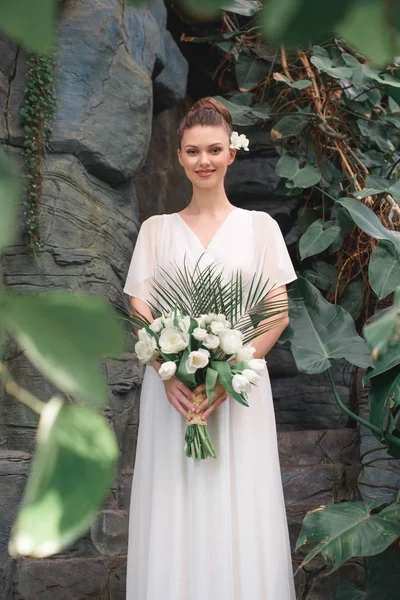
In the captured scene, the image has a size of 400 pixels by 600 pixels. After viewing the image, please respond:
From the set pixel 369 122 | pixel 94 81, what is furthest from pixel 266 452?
pixel 369 122

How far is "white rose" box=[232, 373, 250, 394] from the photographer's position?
6.97 ft

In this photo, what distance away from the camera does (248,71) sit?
4.04 m

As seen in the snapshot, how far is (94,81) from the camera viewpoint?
3379 mm

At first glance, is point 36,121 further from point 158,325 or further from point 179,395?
point 179,395

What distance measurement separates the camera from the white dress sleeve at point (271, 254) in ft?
8.28

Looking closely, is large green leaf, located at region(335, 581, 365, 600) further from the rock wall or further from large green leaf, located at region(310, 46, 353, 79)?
large green leaf, located at region(310, 46, 353, 79)

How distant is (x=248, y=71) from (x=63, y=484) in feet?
13.2

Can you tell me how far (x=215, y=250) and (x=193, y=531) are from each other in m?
0.87

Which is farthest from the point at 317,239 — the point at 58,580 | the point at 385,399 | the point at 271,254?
the point at 58,580

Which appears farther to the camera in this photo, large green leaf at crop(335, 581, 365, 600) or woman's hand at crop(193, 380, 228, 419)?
large green leaf at crop(335, 581, 365, 600)

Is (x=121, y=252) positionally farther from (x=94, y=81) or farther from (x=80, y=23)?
(x=80, y=23)

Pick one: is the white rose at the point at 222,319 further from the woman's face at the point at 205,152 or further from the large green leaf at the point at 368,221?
the large green leaf at the point at 368,221

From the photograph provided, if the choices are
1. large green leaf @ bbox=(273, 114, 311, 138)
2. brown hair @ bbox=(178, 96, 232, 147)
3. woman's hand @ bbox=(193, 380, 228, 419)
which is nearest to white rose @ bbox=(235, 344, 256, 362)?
woman's hand @ bbox=(193, 380, 228, 419)

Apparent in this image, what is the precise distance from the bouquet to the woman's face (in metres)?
0.35
